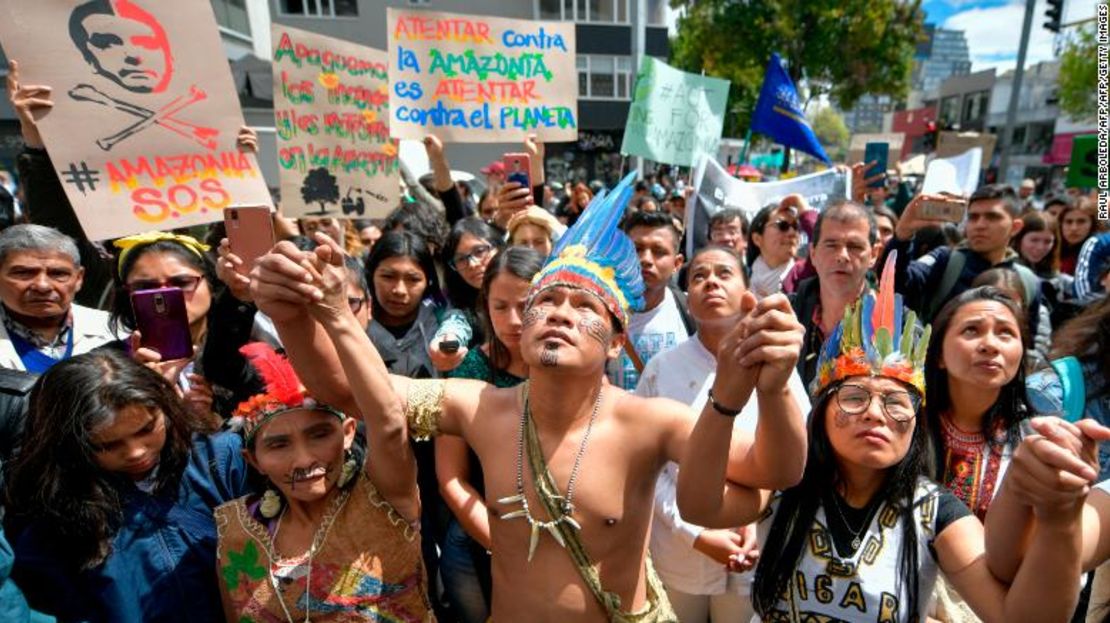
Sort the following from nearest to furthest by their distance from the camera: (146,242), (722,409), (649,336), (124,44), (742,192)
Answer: (722,409) → (146,242) → (124,44) → (649,336) → (742,192)

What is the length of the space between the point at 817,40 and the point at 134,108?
73.7 feet

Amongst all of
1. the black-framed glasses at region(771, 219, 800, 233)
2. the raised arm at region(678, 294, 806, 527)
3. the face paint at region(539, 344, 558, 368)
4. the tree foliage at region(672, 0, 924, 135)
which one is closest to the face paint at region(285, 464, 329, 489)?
the face paint at region(539, 344, 558, 368)

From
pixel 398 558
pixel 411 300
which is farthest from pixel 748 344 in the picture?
pixel 411 300

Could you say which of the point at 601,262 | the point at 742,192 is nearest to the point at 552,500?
the point at 601,262

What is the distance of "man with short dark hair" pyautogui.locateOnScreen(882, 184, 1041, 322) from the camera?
382 cm

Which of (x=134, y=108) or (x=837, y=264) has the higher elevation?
(x=134, y=108)

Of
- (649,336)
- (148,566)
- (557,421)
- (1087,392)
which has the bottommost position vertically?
(148,566)

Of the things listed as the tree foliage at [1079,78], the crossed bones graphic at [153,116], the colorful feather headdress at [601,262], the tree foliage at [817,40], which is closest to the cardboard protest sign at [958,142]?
the colorful feather headdress at [601,262]

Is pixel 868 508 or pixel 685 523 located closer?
pixel 868 508

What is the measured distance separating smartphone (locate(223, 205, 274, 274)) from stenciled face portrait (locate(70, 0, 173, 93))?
1.63 metres

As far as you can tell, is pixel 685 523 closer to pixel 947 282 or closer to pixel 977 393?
pixel 977 393

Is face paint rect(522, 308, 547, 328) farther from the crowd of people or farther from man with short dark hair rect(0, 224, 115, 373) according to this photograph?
man with short dark hair rect(0, 224, 115, 373)

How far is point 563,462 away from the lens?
1688 mm

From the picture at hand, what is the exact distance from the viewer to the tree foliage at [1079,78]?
22656 millimetres
